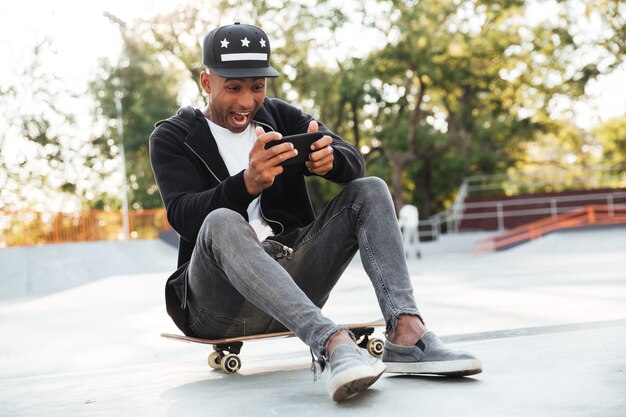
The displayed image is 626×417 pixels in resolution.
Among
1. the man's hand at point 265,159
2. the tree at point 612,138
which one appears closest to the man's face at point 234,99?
the man's hand at point 265,159

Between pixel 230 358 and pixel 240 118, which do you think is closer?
pixel 240 118

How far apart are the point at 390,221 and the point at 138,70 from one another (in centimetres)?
3395

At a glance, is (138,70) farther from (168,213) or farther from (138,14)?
(168,213)

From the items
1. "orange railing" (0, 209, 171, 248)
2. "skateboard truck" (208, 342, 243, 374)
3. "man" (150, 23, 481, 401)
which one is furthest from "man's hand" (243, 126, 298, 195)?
"orange railing" (0, 209, 171, 248)

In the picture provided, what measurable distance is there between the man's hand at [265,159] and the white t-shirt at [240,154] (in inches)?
20.3

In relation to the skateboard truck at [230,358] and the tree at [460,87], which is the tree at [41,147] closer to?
the tree at [460,87]

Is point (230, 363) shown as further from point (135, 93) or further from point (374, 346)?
point (135, 93)

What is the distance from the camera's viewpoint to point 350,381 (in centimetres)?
241

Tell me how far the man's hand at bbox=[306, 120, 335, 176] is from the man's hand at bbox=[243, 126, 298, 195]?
0.47 feet

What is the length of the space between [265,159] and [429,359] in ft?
3.03

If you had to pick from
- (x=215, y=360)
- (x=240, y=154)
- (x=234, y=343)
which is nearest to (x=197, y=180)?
(x=240, y=154)

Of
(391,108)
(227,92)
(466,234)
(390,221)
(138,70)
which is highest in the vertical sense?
(138,70)

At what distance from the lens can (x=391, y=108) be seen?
31.0m

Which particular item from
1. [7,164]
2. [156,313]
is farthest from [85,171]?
[156,313]
